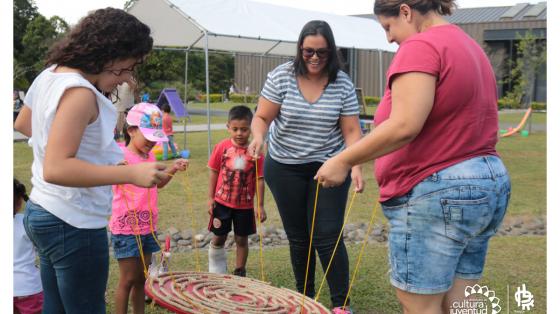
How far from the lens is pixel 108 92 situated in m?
2.18

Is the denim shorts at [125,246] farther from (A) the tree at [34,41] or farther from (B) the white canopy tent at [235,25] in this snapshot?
(A) the tree at [34,41]

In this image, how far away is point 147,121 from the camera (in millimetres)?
3275

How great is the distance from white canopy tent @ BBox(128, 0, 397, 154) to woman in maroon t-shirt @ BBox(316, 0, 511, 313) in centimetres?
758

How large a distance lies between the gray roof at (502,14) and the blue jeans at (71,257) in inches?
1439

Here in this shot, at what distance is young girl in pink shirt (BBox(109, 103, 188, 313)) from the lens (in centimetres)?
324

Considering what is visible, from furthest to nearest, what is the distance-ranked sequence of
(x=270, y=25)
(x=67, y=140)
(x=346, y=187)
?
1. (x=270, y=25)
2. (x=346, y=187)
3. (x=67, y=140)

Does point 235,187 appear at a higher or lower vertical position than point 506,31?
lower

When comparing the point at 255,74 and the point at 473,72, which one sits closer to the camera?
the point at 473,72

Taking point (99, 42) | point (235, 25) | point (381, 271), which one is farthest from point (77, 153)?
point (235, 25)

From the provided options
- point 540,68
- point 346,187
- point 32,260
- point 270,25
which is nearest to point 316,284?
point 346,187

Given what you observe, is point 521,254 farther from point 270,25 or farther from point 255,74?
point 255,74

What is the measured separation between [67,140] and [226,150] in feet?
8.38

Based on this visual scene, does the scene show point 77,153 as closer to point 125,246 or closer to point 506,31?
point 125,246

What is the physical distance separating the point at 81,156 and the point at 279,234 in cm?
416
